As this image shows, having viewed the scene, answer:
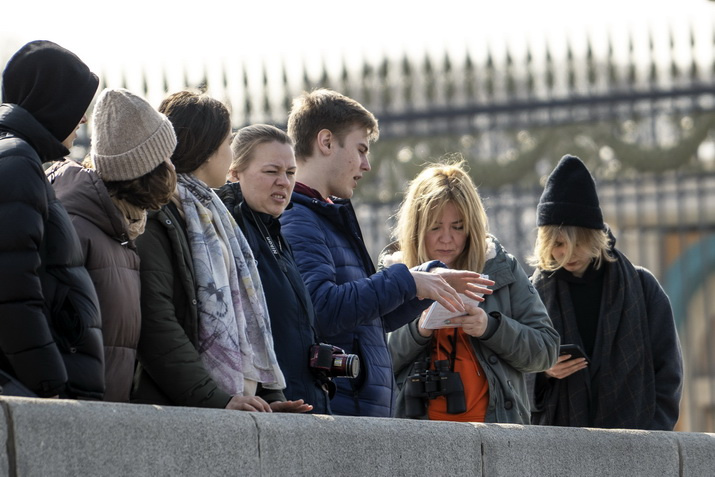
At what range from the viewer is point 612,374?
5734 millimetres

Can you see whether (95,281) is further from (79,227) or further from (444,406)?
(444,406)

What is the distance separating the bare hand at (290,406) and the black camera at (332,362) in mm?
297

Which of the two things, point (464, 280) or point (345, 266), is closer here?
point (464, 280)

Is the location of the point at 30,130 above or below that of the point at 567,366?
above

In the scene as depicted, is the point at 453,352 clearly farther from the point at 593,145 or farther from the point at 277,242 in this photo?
the point at 593,145

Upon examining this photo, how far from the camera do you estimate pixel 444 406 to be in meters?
5.16

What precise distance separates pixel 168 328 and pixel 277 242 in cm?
82

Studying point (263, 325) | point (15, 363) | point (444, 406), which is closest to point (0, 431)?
point (15, 363)

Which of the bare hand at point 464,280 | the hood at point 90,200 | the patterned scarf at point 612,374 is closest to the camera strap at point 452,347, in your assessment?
the bare hand at point 464,280

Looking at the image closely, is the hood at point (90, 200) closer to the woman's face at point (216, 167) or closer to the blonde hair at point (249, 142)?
the woman's face at point (216, 167)

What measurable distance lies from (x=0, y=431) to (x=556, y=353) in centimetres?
286

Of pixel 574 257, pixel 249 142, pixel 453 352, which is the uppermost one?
pixel 249 142

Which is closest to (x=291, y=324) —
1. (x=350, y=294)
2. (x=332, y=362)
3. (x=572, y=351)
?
(x=332, y=362)

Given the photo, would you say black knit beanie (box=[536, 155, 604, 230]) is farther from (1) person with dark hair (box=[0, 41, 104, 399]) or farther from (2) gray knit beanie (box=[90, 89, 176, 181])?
(1) person with dark hair (box=[0, 41, 104, 399])
